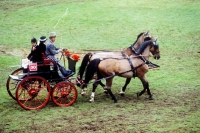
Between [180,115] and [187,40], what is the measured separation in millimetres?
9079

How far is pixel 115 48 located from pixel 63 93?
7.19 metres

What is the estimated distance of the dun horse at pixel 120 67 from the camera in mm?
9570

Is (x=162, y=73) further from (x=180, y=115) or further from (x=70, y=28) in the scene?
(x=70, y=28)

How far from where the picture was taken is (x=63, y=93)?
930 centimetres

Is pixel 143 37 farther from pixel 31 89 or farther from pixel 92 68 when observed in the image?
pixel 31 89

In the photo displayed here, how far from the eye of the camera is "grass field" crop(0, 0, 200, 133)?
27.5ft

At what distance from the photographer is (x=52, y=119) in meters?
8.54

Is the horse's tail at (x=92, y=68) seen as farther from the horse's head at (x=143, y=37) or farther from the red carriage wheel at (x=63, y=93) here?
the horse's head at (x=143, y=37)

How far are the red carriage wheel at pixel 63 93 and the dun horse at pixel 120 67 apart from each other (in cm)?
55

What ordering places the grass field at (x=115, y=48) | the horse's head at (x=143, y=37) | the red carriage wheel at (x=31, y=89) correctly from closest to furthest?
the grass field at (x=115, y=48)
the red carriage wheel at (x=31, y=89)
the horse's head at (x=143, y=37)

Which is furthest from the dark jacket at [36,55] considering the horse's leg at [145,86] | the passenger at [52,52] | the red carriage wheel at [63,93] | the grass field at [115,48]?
the horse's leg at [145,86]

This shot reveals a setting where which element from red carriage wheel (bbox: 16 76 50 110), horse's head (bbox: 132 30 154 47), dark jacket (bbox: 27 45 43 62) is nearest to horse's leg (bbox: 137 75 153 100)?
horse's head (bbox: 132 30 154 47)

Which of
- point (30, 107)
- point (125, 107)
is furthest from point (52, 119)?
point (125, 107)

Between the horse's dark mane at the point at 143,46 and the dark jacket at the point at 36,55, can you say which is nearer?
the dark jacket at the point at 36,55
